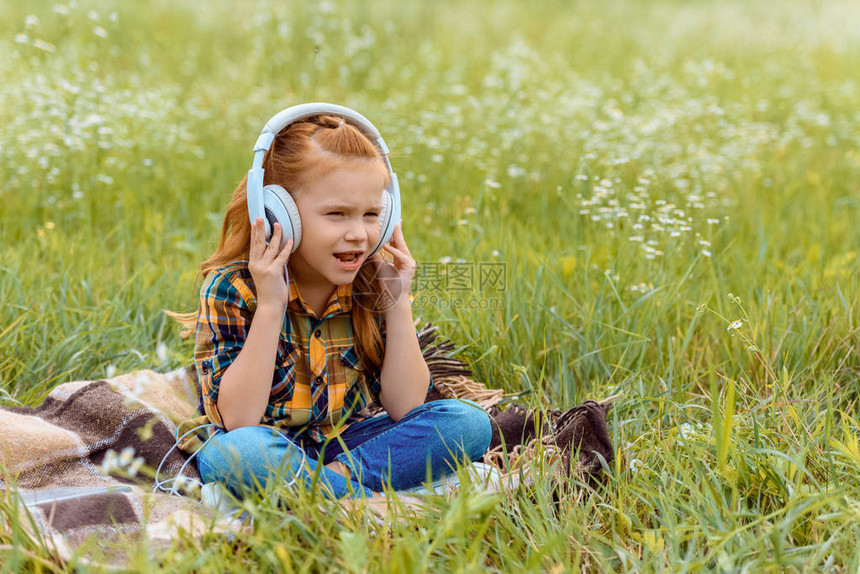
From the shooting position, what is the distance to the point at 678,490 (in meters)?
2.02

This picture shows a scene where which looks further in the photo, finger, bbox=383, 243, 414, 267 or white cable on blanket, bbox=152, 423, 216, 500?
finger, bbox=383, 243, 414, 267

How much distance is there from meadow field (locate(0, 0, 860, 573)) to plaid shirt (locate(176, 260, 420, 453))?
1.63ft

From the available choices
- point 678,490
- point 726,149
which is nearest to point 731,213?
point 726,149

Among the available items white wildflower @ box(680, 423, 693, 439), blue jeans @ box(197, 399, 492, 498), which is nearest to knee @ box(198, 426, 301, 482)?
blue jeans @ box(197, 399, 492, 498)

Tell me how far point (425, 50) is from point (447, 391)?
5123 millimetres

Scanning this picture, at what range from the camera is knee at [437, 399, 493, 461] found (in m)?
2.31

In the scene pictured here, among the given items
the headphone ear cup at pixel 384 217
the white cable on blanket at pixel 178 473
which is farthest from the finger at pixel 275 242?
the white cable on blanket at pixel 178 473

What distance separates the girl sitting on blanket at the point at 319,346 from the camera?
7.05 ft

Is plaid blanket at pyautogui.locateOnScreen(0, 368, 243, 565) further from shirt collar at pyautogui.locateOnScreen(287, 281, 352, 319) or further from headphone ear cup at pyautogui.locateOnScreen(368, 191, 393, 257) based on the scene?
headphone ear cup at pyautogui.locateOnScreen(368, 191, 393, 257)

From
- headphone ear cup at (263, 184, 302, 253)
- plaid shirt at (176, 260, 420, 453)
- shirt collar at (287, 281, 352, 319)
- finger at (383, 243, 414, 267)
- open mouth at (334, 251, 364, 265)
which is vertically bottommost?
plaid shirt at (176, 260, 420, 453)

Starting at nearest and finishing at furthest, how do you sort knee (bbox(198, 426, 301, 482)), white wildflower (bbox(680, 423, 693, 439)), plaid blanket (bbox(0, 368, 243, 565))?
plaid blanket (bbox(0, 368, 243, 565))
knee (bbox(198, 426, 301, 482))
white wildflower (bbox(680, 423, 693, 439))

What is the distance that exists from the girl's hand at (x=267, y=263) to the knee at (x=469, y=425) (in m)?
0.61

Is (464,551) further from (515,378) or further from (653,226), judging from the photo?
(653,226)

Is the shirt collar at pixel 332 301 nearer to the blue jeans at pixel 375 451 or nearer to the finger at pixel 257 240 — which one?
the finger at pixel 257 240
